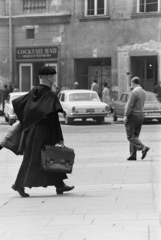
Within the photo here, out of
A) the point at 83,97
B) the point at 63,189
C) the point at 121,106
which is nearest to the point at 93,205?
the point at 63,189

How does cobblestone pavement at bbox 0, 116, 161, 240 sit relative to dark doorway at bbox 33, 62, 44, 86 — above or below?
below

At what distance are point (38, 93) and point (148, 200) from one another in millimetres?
2013

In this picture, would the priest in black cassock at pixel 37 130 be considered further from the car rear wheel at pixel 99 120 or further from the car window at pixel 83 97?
the car window at pixel 83 97

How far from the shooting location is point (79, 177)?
39.4 ft

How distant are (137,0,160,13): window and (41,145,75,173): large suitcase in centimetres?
2967

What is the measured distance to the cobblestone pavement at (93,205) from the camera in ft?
22.5

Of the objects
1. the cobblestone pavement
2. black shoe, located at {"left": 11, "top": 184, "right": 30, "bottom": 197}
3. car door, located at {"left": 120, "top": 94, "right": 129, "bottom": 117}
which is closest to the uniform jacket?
the cobblestone pavement

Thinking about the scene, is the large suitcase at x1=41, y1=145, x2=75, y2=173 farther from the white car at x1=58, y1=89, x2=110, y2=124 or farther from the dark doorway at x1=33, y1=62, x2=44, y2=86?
the dark doorway at x1=33, y1=62, x2=44, y2=86

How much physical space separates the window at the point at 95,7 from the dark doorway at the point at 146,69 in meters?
3.11

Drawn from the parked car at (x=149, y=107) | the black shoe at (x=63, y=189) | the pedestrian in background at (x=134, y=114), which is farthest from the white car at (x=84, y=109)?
the black shoe at (x=63, y=189)

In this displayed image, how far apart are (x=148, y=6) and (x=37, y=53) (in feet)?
22.3

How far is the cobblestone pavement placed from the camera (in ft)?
22.5

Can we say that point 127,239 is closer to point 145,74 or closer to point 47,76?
point 47,76

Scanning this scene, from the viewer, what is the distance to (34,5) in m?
41.4
